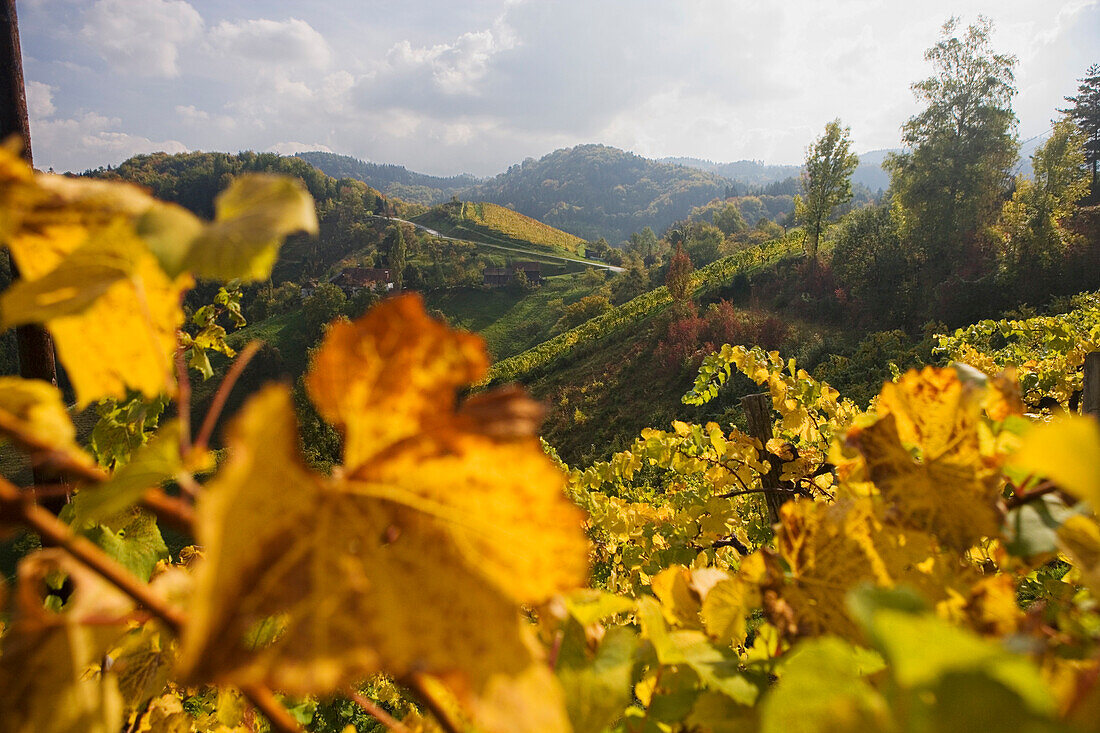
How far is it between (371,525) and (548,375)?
2044 centimetres

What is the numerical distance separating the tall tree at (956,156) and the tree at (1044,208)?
0.88 metres

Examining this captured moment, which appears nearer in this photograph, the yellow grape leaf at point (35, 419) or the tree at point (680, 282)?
the yellow grape leaf at point (35, 419)

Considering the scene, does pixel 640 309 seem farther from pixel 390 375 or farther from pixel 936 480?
pixel 390 375

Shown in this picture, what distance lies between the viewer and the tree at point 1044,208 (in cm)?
1455

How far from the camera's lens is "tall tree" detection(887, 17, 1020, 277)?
17156 millimetres

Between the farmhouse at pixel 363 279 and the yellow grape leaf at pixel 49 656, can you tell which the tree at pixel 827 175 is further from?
the farmhouse at pixel 363 279

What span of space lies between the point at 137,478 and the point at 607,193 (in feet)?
396

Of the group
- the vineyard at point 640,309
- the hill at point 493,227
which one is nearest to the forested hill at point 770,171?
the hill at point 493,227

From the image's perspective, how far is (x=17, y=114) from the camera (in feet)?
5.96

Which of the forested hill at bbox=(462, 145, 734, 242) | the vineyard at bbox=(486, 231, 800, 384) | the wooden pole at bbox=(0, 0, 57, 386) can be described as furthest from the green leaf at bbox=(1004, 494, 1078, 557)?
the forested hill at bbox=(462, 145, 734, 242)

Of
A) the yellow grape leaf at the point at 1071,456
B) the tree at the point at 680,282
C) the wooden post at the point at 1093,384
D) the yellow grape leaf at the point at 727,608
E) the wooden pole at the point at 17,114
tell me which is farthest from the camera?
the tree at the point at 680,282

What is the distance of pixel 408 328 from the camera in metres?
0.29

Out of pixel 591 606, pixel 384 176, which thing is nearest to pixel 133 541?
pixel 591 606

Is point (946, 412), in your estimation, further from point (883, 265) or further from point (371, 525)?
point (883, 265)
